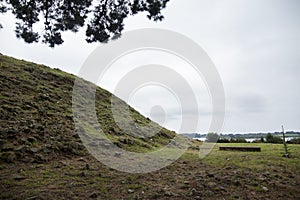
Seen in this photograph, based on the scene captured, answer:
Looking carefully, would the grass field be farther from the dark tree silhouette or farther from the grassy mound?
the dark tree silhouette

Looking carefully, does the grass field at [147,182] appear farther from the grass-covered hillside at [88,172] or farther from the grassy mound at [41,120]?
the grassy mound at [41,120]

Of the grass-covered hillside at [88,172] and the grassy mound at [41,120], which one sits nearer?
the grass-covered hillside at [88,172]

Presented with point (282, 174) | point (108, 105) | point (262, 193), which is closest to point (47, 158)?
point (262, 193)

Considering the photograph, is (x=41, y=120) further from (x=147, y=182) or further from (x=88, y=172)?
(x=147, y=182)

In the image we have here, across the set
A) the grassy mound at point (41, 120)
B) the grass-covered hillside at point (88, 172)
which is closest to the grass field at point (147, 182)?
the grass-covered hillside at point (88, 172)

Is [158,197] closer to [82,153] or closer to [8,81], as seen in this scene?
[82,153]

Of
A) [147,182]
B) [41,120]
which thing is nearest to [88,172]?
[147,182]

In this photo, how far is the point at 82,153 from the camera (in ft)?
20.6

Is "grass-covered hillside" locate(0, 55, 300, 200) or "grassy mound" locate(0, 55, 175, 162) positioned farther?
"grassy mound" locate(0, 55, 175, 162)

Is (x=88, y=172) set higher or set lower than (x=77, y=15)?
lower

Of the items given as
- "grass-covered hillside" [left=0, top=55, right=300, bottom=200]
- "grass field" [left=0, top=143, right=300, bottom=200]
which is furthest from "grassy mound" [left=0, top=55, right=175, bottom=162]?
"grass field" [left=0, top=143, right=300, bottom=200]

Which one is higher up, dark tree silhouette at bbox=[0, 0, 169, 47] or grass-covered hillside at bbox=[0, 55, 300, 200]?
dark tree silhouette at bbox=[0, 0, 169, 47]

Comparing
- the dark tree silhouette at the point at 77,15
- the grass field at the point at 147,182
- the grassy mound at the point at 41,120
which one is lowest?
the grass field at the point at 147,182

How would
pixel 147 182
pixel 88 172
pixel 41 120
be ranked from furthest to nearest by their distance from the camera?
pixel 41 120 → pixel 88 172 → pixel 147 182
